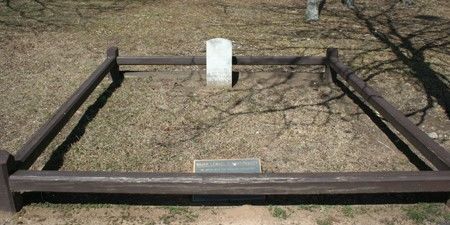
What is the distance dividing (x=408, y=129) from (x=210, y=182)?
2.21 m

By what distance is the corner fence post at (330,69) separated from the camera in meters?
6.60

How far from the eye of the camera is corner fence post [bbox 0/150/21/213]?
11.2 ft

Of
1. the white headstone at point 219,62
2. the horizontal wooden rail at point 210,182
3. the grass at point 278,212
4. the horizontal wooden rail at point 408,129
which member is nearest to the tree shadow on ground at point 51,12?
the white headstone at point 219,62

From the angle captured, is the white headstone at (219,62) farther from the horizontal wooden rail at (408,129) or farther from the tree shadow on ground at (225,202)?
the tree shadow on ground at (225,202)

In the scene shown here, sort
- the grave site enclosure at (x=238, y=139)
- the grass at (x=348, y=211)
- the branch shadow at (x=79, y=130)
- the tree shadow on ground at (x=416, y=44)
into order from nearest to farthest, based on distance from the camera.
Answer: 1. the grave site enclosure at (x=238, y=139)
2. the grass at (x=348, y=211)
3. the branch shadow at (x=79, y=130)
4. the tree shadow on ground at (x=416, y=44)

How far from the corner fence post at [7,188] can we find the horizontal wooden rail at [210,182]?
0.06 m

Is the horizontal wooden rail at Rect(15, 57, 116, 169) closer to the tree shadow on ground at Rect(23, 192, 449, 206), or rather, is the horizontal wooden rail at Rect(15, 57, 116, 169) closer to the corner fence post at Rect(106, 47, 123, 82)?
→ the tree shadow on ground at Rect(23, 192, 449, 206)

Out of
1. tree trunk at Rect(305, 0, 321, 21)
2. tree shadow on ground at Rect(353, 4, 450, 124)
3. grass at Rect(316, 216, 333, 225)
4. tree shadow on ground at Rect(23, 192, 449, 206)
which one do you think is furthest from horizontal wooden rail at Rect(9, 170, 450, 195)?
tree trunk at Rect(305, 0, 321, 21)

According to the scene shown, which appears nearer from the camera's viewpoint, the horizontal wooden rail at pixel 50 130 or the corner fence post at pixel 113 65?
the horizontal wooden rail at pixel 50 130

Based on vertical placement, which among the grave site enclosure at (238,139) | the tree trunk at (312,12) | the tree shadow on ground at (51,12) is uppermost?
the grave site enclosure at (238,139)

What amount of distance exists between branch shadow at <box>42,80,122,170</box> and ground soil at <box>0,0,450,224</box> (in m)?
0.02

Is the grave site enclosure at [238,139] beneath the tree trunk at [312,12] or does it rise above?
above

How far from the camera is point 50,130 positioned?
4.27 meters

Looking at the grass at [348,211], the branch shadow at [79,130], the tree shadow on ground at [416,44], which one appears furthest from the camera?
the tree shadow on ground at [416,44]
